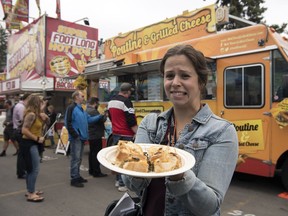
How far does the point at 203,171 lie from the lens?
1.41 meters

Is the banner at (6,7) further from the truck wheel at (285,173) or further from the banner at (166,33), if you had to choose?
the truck wheel at (285,173)

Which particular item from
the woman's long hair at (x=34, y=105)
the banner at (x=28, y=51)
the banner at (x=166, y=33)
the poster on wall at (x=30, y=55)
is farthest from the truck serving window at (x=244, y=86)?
the banner at (x=28, y=51)

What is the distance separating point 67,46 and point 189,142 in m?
18.8

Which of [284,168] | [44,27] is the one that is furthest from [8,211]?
[44,27]

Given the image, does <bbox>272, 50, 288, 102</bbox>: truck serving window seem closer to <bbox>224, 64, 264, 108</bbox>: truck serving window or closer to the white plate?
<bbox>224, 64, 264, 108</bbox>: truck serving window

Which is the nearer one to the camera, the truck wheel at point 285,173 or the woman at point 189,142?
the woman at point 189,142

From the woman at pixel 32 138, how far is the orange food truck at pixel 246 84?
2559mm

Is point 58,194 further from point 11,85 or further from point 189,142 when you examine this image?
point 11,85

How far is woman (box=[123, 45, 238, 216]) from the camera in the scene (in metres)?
1.33

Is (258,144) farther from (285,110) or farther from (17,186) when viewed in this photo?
(17,186)

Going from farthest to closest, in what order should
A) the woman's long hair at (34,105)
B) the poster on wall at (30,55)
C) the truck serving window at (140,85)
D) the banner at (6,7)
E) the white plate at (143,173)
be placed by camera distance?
the banner at (6,7) < the poster on wall at (30,55) < the truck serving window at (140,85) < the woman's long hair at (34,105) < the white plate at (143,173)

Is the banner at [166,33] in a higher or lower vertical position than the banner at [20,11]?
lower

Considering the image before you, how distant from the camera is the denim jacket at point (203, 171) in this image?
4.25 feet

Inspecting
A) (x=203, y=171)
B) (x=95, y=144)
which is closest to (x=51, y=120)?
(x=95, y=144)
